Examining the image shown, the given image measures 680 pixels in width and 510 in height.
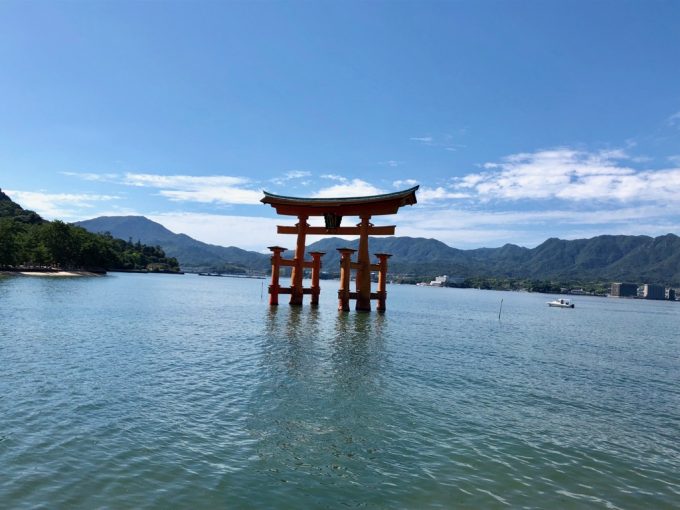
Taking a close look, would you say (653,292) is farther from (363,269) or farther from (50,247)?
(50,247)

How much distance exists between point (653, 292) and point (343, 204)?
604 ft

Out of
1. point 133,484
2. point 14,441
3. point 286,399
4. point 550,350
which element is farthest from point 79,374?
point 550,350

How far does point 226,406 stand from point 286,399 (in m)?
1.57

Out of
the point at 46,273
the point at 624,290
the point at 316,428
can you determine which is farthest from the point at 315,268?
the point at 624,290

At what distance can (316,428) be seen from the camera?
909 cm

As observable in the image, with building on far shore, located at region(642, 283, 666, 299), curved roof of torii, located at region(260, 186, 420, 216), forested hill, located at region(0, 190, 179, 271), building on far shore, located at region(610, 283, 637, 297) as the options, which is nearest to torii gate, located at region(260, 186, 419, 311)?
curved roof of torii, located at region(260, 186, 420, 216)

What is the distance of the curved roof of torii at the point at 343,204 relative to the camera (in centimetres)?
3306

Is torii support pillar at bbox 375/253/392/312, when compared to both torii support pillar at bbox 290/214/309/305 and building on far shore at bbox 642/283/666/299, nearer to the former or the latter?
torii support pillar at bbox 290/214/309/305

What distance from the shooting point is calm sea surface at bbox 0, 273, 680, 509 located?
646 centimetres

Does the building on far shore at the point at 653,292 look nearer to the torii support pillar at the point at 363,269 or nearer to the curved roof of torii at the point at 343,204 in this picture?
the torii support pillar at the point at 363,269

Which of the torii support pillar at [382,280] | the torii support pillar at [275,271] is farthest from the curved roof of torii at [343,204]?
the torii support pillar at [382,280]

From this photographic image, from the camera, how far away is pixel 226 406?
1010 centimetres

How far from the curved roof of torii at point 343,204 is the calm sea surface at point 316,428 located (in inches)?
640

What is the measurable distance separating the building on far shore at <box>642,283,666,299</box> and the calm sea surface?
605 ft
